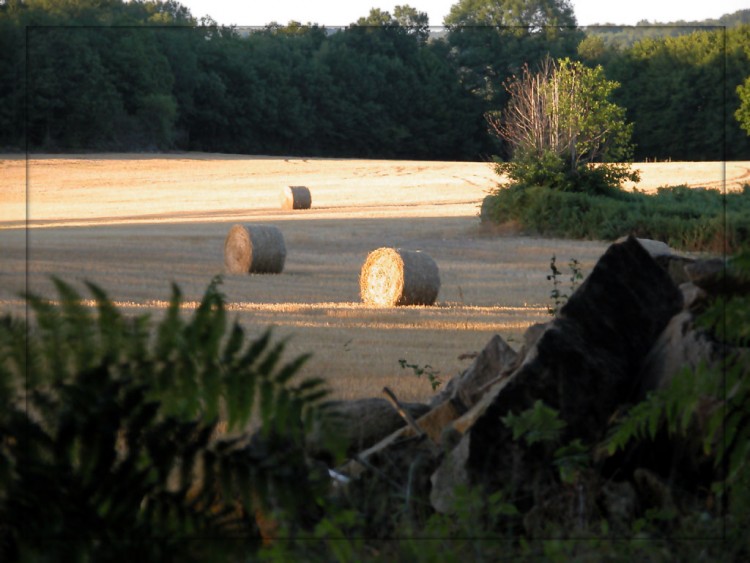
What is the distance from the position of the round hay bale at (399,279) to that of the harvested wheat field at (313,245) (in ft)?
0.93

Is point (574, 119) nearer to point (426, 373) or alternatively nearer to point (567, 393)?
point (426, 373)

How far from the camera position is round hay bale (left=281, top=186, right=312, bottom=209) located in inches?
1227

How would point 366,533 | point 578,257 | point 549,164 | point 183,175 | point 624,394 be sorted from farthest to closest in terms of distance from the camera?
point 183,175
point 549,164
point 578,257
point 624,394
point 366,533

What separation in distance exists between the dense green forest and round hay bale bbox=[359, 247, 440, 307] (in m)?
6.18

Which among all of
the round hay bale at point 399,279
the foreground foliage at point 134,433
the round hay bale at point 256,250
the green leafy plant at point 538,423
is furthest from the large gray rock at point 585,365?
the round hay bale at point 256,250

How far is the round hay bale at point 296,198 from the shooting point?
3116 cm

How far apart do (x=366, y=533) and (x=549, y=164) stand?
21.9m

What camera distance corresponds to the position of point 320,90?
111 feet

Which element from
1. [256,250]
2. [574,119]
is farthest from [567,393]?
[574,119]

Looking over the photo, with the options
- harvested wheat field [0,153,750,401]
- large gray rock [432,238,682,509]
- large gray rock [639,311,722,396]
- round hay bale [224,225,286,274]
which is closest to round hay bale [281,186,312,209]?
harvested wheat field [0,153,750,401]

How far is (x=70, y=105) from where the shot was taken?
2877cm

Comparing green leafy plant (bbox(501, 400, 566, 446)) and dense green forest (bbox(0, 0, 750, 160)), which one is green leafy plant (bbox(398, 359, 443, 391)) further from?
dense green forest (bbox(0, 0, 750, 160))

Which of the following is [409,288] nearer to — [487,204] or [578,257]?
[578,257]

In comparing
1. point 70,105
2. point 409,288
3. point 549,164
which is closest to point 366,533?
point 409,288
